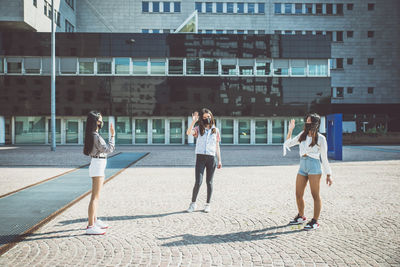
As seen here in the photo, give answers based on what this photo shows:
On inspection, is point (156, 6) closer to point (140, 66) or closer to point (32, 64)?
point (140, 66)

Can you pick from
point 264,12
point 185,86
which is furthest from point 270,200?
point 264,12

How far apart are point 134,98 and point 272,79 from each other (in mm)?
12748

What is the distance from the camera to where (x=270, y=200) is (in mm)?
7570

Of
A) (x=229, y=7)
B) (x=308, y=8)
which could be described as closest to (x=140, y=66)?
(x=229, y=7)

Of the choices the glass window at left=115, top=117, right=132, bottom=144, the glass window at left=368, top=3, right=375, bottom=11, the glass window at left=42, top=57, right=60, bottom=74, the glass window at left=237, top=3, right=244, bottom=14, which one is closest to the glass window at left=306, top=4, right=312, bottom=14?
the glass window at left=368, top=3, right=375, bottom=11

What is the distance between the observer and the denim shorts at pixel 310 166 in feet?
17.7

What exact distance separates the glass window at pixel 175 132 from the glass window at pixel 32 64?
12.8 m

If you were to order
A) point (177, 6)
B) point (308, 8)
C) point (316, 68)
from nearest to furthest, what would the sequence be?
point (316, 68)
point (177, 6)
point (308, 8)

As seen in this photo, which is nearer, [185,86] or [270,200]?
[270,200]

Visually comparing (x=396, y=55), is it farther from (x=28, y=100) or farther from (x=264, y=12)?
(x=28, y=100)

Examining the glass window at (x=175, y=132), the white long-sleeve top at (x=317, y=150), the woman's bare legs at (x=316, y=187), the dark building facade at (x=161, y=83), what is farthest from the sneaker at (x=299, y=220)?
the glass window at (x=175, y=132)

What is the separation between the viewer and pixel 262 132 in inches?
1277

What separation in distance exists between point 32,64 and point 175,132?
1403 cm

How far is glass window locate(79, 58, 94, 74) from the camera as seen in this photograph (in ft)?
102
